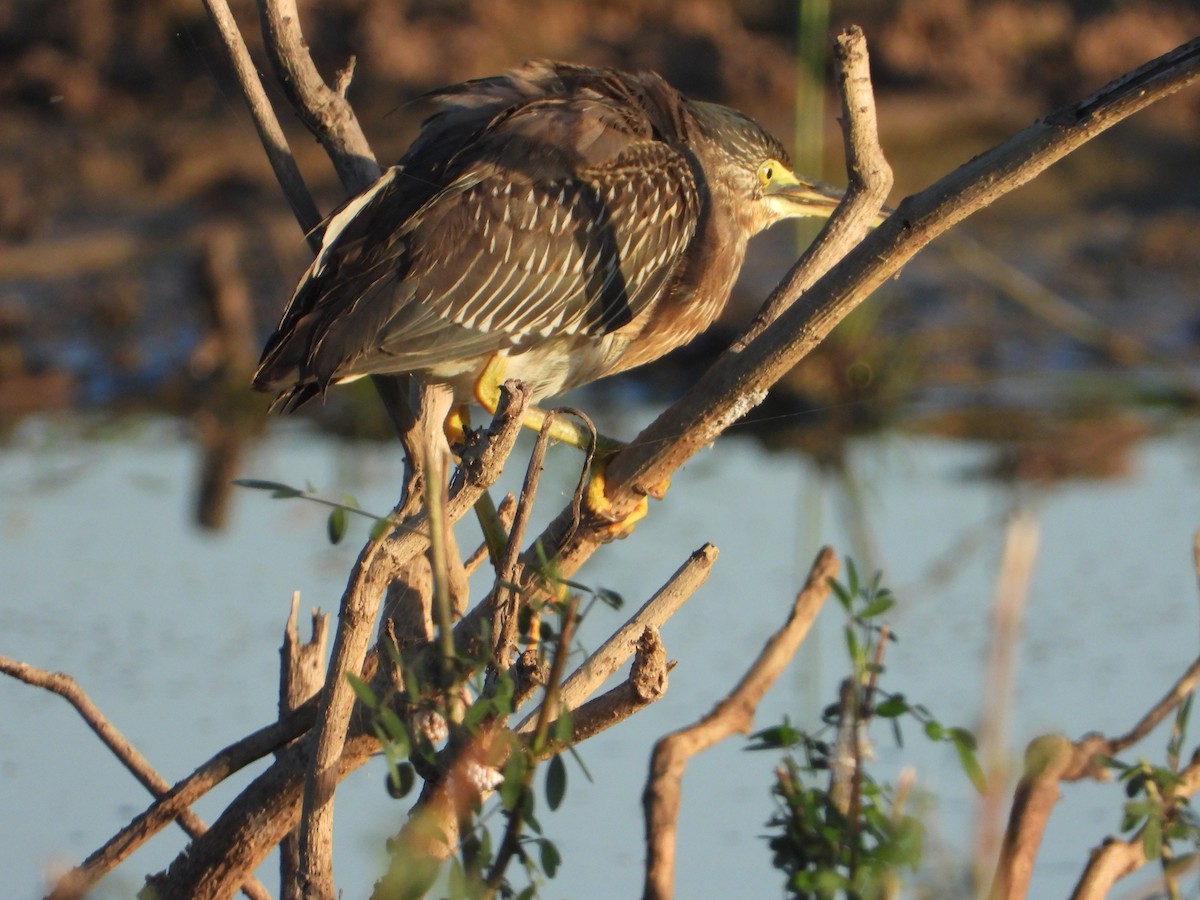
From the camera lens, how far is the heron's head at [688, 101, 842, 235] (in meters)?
4.96

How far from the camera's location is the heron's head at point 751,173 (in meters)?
4.96

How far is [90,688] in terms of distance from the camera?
18.5 feet

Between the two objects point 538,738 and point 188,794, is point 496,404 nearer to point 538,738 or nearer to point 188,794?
point 188,794

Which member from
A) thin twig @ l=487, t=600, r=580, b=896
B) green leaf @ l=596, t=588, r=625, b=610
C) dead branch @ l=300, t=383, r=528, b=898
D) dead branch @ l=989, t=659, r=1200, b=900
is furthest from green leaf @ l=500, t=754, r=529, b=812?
dead branch @ l=989, t=659, r=1200, b=900

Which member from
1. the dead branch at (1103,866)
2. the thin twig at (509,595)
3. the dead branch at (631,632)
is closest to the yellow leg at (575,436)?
the dead branch at (631,632)

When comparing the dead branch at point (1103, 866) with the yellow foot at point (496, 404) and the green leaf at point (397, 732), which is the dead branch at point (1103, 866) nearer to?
the green leaf at point (397, 732)

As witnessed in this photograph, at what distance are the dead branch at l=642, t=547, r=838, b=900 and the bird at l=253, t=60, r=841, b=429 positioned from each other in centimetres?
112

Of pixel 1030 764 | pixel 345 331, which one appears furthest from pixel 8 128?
pixel 1030 764

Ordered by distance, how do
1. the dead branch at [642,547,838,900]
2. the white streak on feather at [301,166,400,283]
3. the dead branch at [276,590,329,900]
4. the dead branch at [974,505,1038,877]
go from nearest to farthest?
1. the dead branch at [974,505,1038,877]
2. the dead branch at [642,547,838,900]
3. the dead branch at [276,590,329,900]
4. the white streak on feather at [301,166,400,283]

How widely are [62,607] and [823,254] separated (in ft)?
12.3

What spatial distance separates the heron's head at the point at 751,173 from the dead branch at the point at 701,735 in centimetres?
176

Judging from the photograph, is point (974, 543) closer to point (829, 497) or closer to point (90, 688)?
point (829, 497)

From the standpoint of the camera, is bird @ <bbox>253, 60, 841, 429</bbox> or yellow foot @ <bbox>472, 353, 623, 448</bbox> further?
yellow foot @ <bbox>472, 353, 623, 448</bbox>

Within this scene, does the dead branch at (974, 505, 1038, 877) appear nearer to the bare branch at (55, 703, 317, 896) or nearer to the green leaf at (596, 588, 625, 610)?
A: the green leaf at (596, 588, 625, 610)
